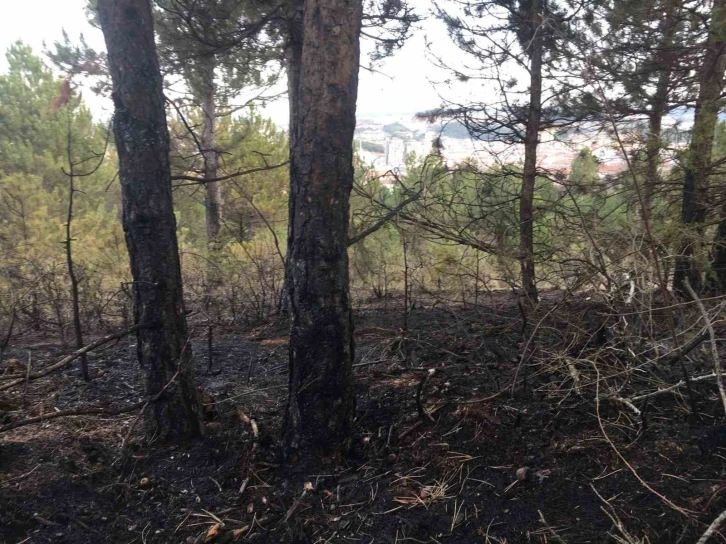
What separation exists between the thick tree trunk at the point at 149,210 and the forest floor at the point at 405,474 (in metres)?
0.39

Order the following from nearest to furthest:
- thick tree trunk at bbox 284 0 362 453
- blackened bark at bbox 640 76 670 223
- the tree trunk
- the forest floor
A: 1. the forest floor
2. thick tree trunk at bbox 284 0 362 453
3. the tree trunk
4. blackened bark at bbox 640 76 670 223

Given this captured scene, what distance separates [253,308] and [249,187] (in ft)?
18.5

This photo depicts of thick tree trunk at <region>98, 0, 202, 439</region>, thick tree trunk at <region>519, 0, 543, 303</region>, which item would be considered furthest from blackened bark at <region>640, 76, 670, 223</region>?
thick tree trunk at <region>98, 0, 202, 439</region>

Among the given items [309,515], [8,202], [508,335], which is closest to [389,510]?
[309,515]

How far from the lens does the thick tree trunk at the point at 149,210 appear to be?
2.91 meters

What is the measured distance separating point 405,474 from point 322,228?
4.89 feet

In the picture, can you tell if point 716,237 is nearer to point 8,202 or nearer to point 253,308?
point 253,308

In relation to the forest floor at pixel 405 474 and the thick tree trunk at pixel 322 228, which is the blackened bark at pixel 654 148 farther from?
the thick tree trunk at pixel 322 228

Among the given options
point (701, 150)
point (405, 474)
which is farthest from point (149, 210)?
point (701, 150)

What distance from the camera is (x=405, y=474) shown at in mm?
2830

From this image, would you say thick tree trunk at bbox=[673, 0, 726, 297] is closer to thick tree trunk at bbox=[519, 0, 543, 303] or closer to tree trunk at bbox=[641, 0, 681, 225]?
tree trunk at bbox=[641, 0, 681, 225]

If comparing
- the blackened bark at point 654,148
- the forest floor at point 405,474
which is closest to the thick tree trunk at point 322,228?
the forest floor at point 405,474

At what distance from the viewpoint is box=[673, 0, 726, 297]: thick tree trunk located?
4.79m

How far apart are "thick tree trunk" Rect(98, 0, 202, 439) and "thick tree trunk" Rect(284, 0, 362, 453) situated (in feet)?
2.59
